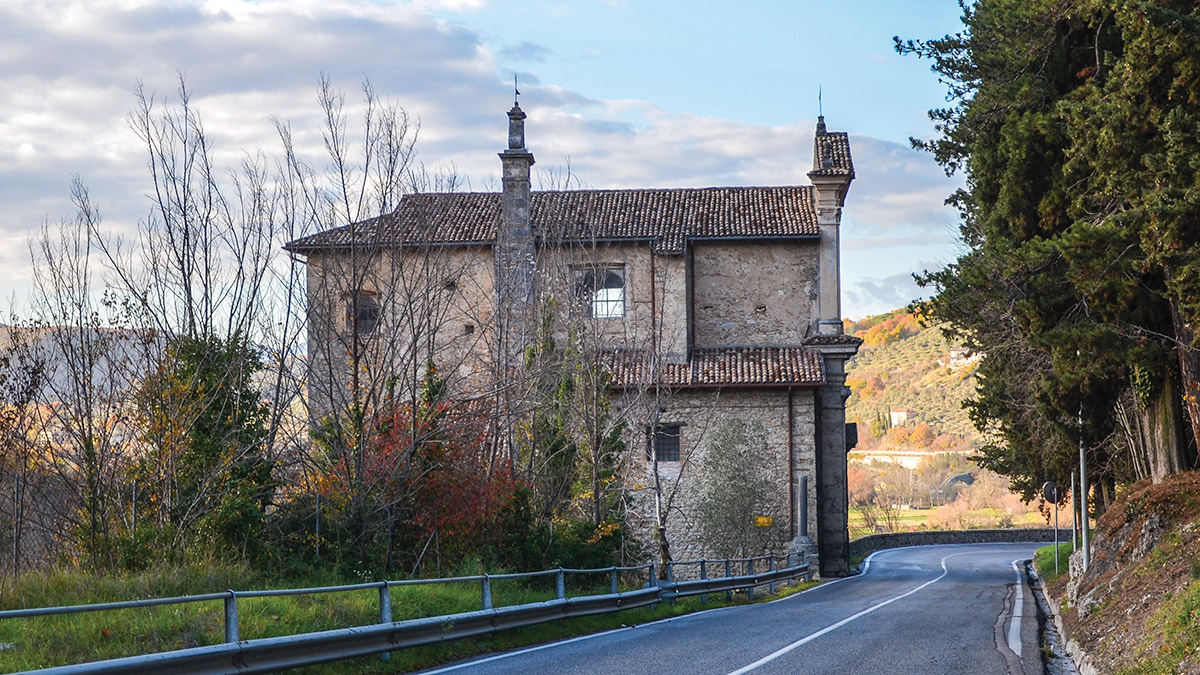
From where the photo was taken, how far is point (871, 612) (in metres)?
20.3

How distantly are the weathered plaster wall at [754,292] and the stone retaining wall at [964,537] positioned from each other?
26.8 m

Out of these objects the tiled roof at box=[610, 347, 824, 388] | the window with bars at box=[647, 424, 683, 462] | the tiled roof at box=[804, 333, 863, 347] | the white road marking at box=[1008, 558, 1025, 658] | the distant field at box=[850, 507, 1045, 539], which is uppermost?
the tiled roof at box=[804, 333, 863, 347]

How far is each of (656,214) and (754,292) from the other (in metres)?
4.52

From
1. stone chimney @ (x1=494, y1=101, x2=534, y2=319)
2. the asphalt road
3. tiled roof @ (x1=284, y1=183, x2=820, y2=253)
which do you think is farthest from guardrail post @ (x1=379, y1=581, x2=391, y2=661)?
tiled roof @ (x1=284, y1=183, x2=820, y2=253)

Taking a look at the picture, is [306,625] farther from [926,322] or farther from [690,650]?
[926,322]

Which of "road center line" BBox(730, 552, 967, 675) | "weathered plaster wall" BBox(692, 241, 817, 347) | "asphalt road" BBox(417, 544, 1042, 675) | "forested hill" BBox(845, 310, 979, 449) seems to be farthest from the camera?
"forested hill" BBox(845, 310, 979, 449)

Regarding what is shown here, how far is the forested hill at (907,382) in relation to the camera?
134 m

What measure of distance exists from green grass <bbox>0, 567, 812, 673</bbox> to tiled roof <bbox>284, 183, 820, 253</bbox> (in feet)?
72.7

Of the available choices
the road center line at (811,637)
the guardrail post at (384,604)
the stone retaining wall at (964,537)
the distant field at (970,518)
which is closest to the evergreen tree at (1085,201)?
the road center line at (811,637)

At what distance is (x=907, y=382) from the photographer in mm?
143250

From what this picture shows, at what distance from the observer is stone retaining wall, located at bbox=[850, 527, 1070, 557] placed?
6384 cm

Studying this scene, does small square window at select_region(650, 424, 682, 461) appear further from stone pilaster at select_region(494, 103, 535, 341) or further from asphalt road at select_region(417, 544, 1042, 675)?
asphalt road at select_region(417, 544, 1042, 675)

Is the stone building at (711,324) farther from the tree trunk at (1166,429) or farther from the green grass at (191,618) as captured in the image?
the green grass at (191,618)

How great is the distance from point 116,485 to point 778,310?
27.6m
